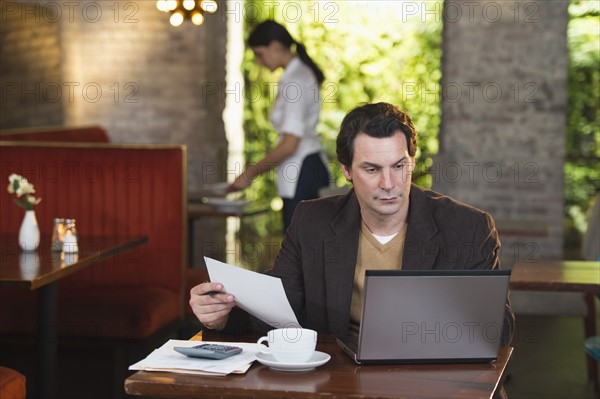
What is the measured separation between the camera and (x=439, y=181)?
6.83 m

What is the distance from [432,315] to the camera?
88.7 inches

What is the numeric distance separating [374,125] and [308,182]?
284 centimetres

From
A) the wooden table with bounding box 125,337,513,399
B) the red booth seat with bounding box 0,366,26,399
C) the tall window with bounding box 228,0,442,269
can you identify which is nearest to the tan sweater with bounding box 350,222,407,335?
the wooden table with bounding box 125,337,513,399

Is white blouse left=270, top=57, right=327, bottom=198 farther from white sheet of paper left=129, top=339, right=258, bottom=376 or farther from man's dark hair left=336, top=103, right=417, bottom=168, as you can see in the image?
white sheet of paper left=129, top=339, right=258, bottom=376

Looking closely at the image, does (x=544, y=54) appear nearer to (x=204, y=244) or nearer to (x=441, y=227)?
(x=204, y=244)

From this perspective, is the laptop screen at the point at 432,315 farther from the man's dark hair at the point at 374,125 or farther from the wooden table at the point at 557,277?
the wooden table at the point at 557,277

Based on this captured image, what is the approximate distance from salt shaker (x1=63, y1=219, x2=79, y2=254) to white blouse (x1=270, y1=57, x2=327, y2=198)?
1691mm

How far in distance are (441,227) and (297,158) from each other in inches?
114

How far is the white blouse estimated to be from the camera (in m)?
5.55

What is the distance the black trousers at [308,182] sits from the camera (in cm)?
561

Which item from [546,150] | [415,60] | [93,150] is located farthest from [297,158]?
[415,60]

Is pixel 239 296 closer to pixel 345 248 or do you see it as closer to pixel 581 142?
pixel 345 248

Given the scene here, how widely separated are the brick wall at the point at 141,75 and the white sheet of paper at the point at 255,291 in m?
5.38

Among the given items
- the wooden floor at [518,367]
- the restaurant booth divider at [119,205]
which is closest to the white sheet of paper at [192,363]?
the wooden floor at [518,367]
